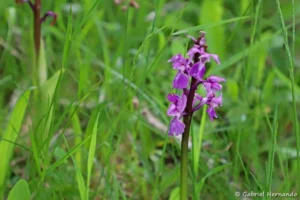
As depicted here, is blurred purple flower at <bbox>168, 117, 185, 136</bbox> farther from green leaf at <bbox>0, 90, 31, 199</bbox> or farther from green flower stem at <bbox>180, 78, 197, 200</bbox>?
green leaf at <bbox>0, 90, 31, 199</bbox>

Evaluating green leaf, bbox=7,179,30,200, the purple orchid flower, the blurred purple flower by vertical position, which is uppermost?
the purple orchid flower

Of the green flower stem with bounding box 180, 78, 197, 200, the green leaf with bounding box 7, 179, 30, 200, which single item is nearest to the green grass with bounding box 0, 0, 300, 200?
the green leaf with bounding box 7, 179, 30, 200

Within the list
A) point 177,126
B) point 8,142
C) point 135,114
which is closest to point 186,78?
point 177,126

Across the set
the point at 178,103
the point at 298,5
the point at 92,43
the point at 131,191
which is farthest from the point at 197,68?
the point at 298,5

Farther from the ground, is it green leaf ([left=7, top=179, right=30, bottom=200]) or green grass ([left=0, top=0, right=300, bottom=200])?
green grass ([left=0, top=0, right=300, bottom=200])

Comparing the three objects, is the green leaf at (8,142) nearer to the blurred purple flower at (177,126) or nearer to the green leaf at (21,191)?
the green leaf at (21,191)

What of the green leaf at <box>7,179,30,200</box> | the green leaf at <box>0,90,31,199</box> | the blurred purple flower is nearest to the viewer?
the blurred purple flower

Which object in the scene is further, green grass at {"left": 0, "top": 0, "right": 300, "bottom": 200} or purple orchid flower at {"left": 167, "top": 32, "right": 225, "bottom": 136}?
green grass at {"left": 0, "top": 0, "right": 300, "bottom": 200}
